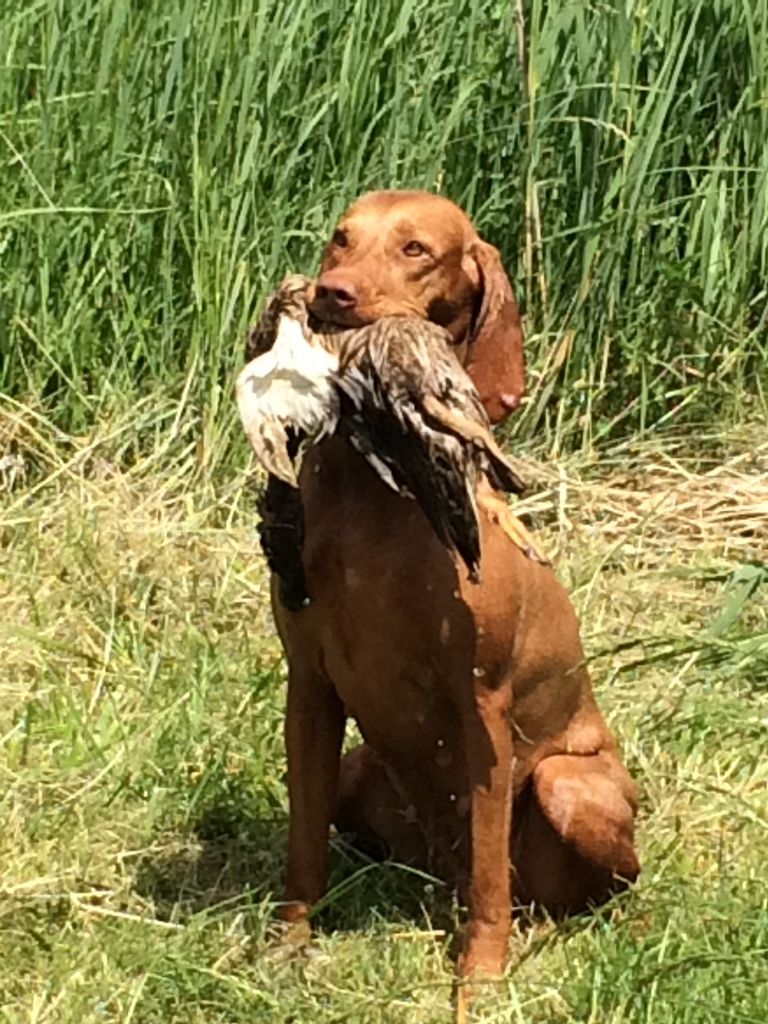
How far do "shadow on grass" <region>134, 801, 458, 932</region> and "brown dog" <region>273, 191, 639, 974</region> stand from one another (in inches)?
3.9

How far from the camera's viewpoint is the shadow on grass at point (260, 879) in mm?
3527

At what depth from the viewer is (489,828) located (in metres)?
3.25

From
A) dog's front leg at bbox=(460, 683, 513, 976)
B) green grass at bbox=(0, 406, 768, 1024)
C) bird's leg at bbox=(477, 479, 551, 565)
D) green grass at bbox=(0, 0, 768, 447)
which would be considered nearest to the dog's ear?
bird's leg at bbox=(477, 479, 551, 565)

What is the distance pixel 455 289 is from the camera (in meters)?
3.18

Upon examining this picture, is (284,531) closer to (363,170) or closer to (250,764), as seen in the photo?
(250,764)

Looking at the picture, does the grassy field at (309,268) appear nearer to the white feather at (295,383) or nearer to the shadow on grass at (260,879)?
the shadow on grass at (260,879)

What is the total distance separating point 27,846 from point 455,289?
135 cm

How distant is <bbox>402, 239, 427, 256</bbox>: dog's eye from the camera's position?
10.1 feet

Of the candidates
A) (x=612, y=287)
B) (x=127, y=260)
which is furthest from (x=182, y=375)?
(x=612, y=287)

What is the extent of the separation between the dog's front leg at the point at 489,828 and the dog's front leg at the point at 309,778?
274 mm

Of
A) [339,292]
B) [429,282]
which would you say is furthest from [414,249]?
[339,292]

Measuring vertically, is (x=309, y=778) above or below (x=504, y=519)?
below

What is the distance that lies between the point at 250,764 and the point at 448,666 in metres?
0.89

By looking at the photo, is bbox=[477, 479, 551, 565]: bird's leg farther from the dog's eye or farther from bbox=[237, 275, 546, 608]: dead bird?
the dog's eye
